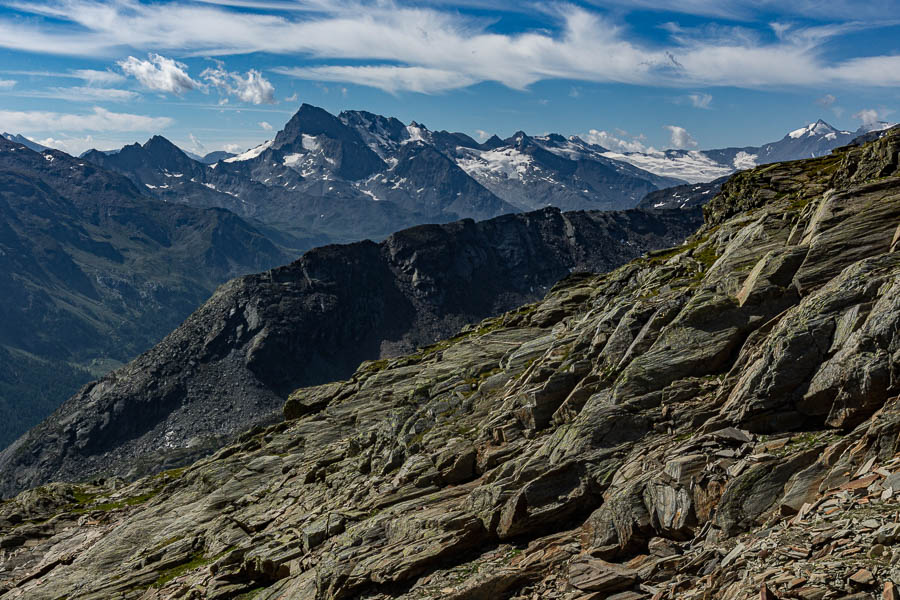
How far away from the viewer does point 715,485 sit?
2831 cm

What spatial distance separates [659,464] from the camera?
31.9 meters

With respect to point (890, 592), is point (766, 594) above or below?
below

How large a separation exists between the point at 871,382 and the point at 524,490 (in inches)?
736

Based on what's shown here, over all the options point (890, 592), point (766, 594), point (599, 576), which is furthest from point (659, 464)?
point (890, 592)

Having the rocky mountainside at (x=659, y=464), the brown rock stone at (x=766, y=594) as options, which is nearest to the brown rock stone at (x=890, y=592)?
the rocky mountainside at (x=659, y=464)

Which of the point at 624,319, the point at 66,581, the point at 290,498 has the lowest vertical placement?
the point at 66,581

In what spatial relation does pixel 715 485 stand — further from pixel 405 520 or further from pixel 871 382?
pixel 405 520

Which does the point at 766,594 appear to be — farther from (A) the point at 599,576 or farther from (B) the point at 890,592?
(A) the point at 599,576

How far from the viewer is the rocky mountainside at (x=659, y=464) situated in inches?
977

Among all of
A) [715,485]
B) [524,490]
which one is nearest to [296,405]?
[524,490]

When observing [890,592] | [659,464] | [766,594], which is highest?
[659,464]

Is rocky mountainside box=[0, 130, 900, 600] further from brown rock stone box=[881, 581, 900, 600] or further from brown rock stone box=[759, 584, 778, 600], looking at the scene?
brown rock stone box=[881, 581, 900, 600]

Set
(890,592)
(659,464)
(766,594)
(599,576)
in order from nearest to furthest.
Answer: (890,592) → (766,594) → (599,576) → (659,464)

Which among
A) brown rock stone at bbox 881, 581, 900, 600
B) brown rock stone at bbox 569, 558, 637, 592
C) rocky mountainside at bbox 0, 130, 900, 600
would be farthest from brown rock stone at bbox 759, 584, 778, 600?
brown rock stone at bbox 569, 558, 637, 592
